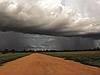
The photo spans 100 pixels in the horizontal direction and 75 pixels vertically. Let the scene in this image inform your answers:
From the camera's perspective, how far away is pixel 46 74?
31344mm

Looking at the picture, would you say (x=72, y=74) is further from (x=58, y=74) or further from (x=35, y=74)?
(x=35, y=74)

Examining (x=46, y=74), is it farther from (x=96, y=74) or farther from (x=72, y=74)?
(x=96, y=74)

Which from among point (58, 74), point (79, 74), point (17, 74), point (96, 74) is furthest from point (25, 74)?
point (96, 74)

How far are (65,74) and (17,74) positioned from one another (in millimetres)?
6287

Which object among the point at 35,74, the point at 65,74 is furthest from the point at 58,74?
the point at 35,74

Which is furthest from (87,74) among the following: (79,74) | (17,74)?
(17,74)

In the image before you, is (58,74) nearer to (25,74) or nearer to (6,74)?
(25,74)

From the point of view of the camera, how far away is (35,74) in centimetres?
3175

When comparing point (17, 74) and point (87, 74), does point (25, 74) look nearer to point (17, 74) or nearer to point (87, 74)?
point (17, 74)

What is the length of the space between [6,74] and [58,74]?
22.5 ft

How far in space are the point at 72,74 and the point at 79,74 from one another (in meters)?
0.92

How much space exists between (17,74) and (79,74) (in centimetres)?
811

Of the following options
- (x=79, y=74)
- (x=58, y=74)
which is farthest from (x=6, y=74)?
(x=79, y=74)

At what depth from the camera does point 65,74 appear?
31922 millimetres
